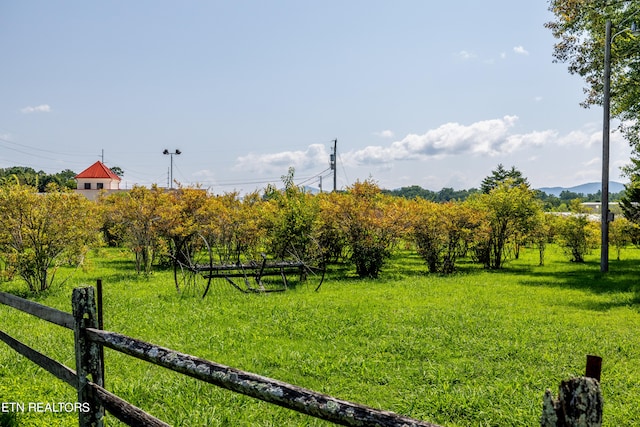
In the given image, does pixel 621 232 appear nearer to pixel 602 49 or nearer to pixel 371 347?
pixel 602 49

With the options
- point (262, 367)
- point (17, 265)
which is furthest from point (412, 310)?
point (17, 265)

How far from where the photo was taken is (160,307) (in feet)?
29.1

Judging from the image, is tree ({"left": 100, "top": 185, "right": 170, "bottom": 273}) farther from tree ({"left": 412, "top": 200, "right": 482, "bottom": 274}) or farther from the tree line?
tree ({"left": 412, "top": 200, "right": 482, "bottom": 274})

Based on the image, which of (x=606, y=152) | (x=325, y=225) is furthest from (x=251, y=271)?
(x=606, y=152)

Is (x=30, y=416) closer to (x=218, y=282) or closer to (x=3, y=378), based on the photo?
(x=3, y=378)

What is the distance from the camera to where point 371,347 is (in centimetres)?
619

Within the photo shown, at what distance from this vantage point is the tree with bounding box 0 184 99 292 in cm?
1012

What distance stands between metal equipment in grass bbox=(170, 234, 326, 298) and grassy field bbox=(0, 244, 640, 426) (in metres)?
0.48

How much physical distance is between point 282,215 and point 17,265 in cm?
664

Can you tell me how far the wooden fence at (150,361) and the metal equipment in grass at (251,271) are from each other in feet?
21.6

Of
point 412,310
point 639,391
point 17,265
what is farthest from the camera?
point 17,265

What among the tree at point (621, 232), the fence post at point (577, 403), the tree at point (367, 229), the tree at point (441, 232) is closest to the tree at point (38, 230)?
the tree at point (367, 229)

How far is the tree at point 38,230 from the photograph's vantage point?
10.1 m

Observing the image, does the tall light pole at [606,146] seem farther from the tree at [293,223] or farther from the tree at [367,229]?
Result: the tree at [293,223]
